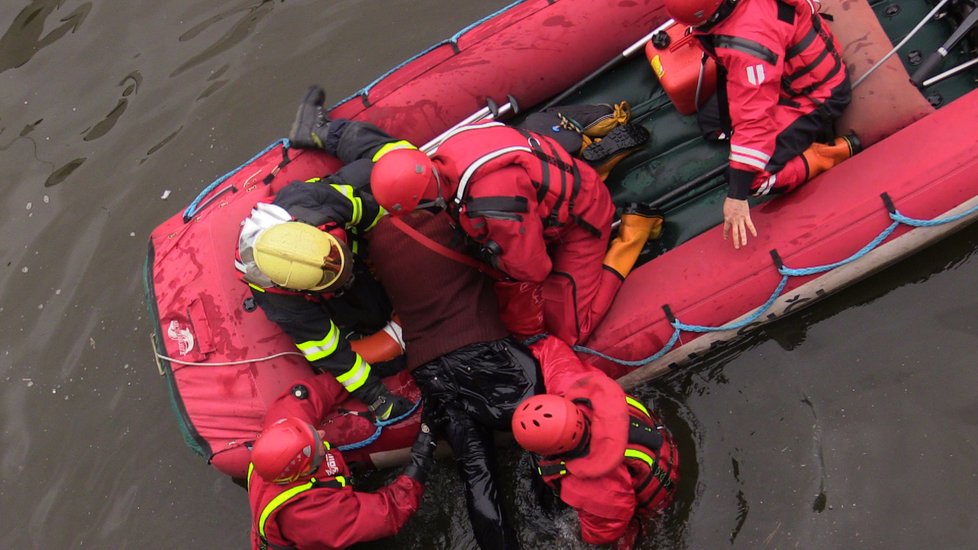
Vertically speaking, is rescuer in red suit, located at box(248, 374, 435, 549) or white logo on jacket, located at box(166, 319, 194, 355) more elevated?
white logo on jacket, located at box(166, 319, 194, 355)

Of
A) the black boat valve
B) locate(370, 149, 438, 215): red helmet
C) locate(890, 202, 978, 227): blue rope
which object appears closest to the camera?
locate(370, 149, 438, 215): red helmet

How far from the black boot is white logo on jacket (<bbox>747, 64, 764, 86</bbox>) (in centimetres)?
202

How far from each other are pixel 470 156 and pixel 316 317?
100cm

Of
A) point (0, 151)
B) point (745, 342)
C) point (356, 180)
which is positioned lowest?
point (745, 342)

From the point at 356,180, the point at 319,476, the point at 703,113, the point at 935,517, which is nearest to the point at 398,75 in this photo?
the point at 356,180

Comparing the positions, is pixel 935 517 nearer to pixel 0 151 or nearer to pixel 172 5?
pixel 172 5

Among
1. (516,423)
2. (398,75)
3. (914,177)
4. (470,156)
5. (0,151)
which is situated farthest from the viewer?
(0,151)

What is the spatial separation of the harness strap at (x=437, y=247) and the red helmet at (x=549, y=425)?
2.79ft

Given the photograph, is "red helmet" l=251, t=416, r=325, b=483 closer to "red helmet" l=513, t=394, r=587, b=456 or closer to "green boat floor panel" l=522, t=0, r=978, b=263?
"red helmet" l=513, t=394, r=587, b=456

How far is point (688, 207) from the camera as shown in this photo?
407cm

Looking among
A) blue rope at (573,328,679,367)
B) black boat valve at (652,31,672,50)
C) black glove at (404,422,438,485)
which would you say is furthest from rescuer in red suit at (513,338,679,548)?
black boat valve at (652,31,672,50)

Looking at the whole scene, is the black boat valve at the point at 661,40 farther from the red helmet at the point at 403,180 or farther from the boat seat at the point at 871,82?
the red helmet at the point at 403,180

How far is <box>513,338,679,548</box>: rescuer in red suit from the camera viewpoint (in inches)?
115

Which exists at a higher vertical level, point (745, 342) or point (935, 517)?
point (745, 342)
